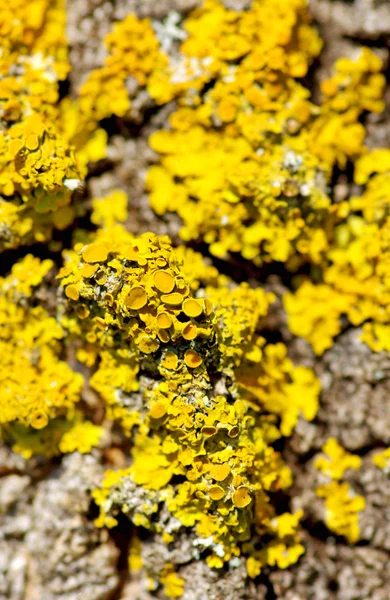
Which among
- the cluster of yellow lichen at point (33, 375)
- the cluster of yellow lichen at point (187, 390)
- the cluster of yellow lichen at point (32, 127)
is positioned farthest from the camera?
the cluster of yellow lichen at point (33, 375)

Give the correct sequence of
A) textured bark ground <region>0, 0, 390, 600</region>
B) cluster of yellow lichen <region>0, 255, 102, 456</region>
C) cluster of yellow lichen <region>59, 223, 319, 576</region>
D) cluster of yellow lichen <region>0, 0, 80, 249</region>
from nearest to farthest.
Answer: cluster of yellow lichen <region>59, 223, 319, 576</region> → cluster of yellow lichen <region>0, 0, 80, 249</region> → cluster of yellow lichen <region>0, 255, 102, 456</region> → textured bark ground <region>0, 0, 390, 600</region>

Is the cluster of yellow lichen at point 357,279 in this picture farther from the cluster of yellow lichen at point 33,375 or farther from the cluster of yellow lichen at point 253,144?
the cluster of yellow lichen at point 33,375

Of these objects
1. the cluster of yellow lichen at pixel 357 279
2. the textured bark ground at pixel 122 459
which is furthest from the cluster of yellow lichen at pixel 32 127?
the cluster of yellow lichen at pixel 357 279

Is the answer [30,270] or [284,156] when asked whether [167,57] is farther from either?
[30,270]

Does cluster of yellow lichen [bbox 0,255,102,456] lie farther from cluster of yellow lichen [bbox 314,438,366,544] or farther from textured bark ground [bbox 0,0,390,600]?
cluster of yellow lichen [bbox 314,438,366,544]

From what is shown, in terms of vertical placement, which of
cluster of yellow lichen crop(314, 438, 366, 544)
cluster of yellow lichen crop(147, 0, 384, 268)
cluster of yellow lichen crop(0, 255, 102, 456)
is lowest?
cluster of yellow lichen crop(314, 438, 366, 544)

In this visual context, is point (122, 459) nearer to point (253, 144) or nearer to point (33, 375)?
point (33, 375)

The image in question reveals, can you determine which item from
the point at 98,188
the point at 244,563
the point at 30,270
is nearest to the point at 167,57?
the point at 98,188

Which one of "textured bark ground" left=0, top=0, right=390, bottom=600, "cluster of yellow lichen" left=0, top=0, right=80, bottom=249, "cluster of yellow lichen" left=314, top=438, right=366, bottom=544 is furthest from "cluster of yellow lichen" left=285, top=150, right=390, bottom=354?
"cluster of yellow lichen" left=0, top=0, right=80, bottom=249
